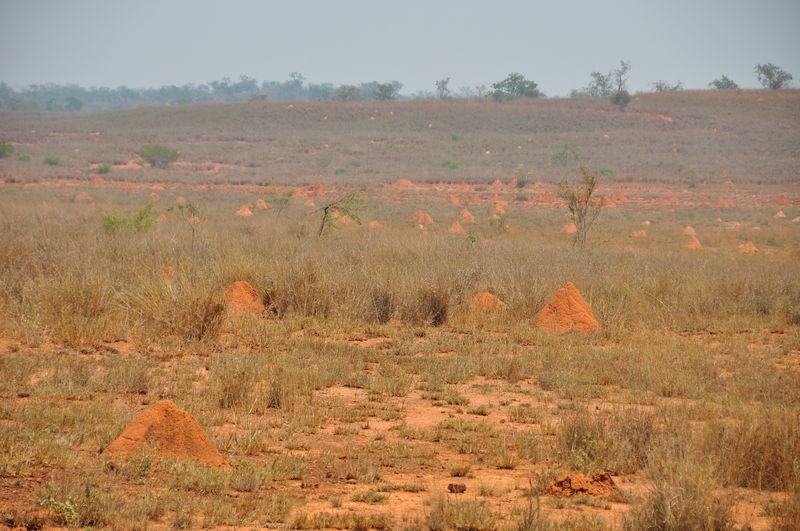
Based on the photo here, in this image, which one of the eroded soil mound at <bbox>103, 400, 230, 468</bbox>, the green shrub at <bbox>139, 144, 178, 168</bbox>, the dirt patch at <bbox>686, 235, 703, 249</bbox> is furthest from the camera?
the green shrub at <bbox>139, 144, 178, 168</bbox>

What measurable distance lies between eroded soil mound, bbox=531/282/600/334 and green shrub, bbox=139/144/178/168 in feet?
149

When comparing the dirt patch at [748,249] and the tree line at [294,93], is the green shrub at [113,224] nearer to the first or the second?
the dirt patch at [748,249]

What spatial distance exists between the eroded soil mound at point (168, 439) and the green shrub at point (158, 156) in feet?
Answer: 164

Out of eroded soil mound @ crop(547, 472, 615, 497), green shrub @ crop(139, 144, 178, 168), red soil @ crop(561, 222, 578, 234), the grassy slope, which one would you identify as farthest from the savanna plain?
the grassy slope

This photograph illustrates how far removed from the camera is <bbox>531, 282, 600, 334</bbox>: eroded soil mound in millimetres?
12406

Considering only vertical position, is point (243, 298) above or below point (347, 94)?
below

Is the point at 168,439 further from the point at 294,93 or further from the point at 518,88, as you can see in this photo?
the point at 294,93

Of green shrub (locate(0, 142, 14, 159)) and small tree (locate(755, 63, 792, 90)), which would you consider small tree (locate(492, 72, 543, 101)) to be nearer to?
small tree (locate(755, 63, 792, 90))

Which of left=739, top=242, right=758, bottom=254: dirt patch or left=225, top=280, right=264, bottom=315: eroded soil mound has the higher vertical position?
left=225, top=280, right=264, bottom=315: eroded soil mound

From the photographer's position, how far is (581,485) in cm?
630

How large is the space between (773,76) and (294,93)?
96835 millimetres

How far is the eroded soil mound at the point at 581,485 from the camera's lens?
6.26 metres

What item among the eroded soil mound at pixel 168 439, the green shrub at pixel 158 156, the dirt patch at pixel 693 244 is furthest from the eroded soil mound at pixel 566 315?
the green shrub at pixel 158 156

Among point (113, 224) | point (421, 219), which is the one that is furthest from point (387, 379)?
point (421, 219)
